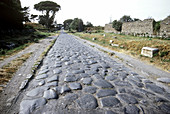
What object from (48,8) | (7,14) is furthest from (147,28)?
(48,8)

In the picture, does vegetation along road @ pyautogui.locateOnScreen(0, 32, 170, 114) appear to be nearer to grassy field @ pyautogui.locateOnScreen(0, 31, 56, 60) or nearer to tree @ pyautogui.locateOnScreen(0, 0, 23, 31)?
grassy field @ pyautogui.locateOnScreen(0, 31, 56, 60)

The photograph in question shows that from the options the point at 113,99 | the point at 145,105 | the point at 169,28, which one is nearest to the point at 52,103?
the point at 113,99

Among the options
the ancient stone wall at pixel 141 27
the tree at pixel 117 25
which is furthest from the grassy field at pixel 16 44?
the tree at pixel 117 25

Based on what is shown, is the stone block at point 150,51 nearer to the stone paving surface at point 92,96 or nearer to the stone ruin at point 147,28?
the stone paving surface at point 92,96

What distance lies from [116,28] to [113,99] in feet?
91.3

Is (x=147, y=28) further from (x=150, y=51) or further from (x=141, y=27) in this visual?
(x=150, y=51)

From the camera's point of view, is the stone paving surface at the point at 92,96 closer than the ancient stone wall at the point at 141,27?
Yes

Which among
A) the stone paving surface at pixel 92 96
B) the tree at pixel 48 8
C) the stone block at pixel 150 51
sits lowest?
the stone paving surface at pixel 92 96

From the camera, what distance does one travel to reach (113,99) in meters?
1.89

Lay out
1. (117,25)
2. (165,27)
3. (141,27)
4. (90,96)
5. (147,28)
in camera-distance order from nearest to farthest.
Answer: (90,96) < (165,27) < (147,28) < (141,27) < (117,25)

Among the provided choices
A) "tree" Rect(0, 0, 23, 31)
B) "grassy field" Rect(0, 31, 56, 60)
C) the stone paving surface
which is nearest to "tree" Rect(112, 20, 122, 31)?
"grassy field" Rect(0, 31, 56, 60)

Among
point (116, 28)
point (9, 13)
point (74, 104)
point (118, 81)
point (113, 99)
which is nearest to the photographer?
point (74, 104)

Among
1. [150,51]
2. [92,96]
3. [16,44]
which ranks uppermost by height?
[16,44]

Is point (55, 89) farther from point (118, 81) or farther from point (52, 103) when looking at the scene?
point (118, 81)
